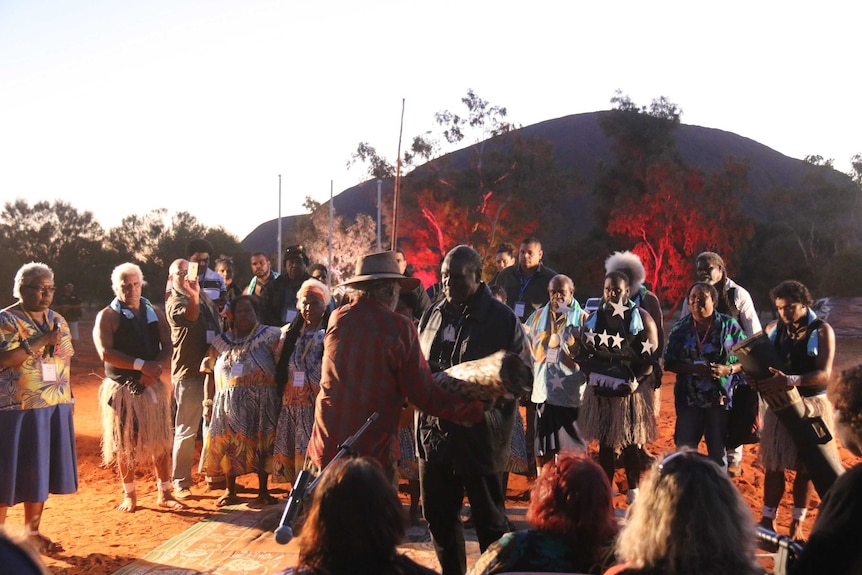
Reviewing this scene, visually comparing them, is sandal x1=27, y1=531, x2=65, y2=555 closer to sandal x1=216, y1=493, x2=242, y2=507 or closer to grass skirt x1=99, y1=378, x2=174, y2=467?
grass skirt x1=99, y1=378, x2=174, y2=467

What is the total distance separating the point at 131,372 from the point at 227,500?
1430mm

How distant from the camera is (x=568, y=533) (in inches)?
103

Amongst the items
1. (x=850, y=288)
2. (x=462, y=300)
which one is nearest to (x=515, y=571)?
(x=462, y=300)

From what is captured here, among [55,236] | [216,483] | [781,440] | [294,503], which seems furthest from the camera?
[55,236]

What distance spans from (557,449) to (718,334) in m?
1.65

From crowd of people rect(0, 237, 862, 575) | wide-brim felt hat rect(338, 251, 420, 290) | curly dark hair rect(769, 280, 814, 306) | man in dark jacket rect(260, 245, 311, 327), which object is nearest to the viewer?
crowd of people rect(0, 237, 862, 575)

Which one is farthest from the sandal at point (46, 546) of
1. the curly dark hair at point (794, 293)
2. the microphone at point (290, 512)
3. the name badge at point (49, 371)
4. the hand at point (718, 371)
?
the curly dark hair at point (794, 293)

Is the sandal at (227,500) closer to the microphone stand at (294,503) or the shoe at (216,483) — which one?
the shoe at (216,483)

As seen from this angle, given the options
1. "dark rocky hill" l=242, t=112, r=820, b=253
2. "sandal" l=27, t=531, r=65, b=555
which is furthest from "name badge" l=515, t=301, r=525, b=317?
"dark rocky hill" l=242, t=112, r=820, b=253

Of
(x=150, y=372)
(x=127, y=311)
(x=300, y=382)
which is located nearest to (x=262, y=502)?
(x=300, y=382)

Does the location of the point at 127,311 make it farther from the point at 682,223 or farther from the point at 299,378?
the point at 682,223

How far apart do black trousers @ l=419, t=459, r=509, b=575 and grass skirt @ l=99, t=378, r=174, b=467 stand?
Result: 310cm

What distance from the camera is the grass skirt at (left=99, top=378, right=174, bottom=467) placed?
20.7 ft

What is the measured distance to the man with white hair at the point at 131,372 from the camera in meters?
6.21
